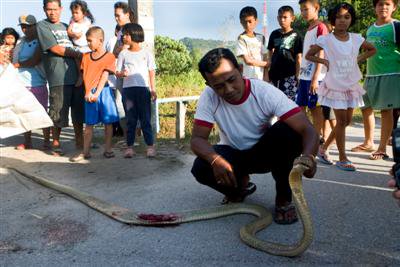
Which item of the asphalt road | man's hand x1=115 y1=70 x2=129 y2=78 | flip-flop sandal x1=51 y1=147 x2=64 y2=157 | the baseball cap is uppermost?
the baseball cap

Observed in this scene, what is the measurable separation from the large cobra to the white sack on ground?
45.2 inches

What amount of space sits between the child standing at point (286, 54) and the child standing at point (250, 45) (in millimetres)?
Answer: 221

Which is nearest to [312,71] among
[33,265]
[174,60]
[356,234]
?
[356,234]

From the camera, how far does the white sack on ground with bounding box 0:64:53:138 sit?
451 cm

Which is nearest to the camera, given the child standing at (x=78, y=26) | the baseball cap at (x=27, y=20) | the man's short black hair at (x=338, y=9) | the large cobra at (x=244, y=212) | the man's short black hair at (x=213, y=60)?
the large cobra at (x=244, y=212)

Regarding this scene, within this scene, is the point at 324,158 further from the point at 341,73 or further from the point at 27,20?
the point at 27,20

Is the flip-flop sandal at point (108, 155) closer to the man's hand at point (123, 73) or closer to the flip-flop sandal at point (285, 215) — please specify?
the man's hand at point (123, 73)

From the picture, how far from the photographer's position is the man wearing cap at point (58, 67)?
511 centimetres

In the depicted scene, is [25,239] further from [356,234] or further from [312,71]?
[312,71]

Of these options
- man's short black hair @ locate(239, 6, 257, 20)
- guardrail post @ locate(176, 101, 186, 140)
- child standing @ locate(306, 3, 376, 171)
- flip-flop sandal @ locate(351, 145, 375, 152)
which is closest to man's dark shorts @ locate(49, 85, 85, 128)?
guardrail post @ locate(176, 101, 186, 140)

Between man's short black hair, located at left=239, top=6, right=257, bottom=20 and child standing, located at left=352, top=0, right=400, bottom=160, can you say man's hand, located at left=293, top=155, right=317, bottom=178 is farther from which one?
man's short black hair, located at left=239, top=6, right=257, bottom=20

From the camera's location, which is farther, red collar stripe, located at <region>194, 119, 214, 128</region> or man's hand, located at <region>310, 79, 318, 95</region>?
man's hand, located at <region>310, 79, 318, 95</region>

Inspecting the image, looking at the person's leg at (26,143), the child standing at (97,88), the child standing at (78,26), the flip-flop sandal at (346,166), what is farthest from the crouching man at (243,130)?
the person's leg at (26,143)

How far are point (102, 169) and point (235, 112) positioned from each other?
83.5 inches
